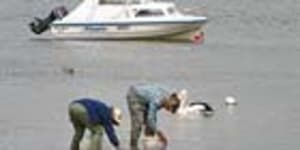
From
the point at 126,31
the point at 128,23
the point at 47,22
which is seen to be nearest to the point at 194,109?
the point at 128,23

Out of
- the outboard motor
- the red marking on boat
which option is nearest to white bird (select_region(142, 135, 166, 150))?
the red marking on boat

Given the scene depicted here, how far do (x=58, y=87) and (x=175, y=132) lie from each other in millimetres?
9754

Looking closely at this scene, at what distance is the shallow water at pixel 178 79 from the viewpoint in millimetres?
24078

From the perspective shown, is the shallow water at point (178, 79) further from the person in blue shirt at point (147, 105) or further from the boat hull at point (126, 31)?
the person in blue shirt at point (147, 105)

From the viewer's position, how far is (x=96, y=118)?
17.9 meters

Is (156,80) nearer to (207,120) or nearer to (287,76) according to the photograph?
(287,76)

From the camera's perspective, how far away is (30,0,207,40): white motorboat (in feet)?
159

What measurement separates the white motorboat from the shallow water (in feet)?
1.34

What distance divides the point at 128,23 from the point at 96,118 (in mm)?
31054

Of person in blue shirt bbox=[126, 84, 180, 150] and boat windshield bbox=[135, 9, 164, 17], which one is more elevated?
person in blue shirt bbox=[126, 84, 180, 150]

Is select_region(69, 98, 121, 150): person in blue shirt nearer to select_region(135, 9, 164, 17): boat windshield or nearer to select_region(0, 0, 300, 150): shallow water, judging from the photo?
select_region(0, 0, 300, 150): shallow water

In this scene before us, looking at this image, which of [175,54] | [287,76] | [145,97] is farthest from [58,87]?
[145,97]

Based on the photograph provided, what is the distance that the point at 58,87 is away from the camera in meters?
33.9

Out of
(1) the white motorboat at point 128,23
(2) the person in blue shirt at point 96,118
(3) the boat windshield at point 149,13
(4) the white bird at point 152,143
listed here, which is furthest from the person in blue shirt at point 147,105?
(3) the boat windshield at point 149,13
